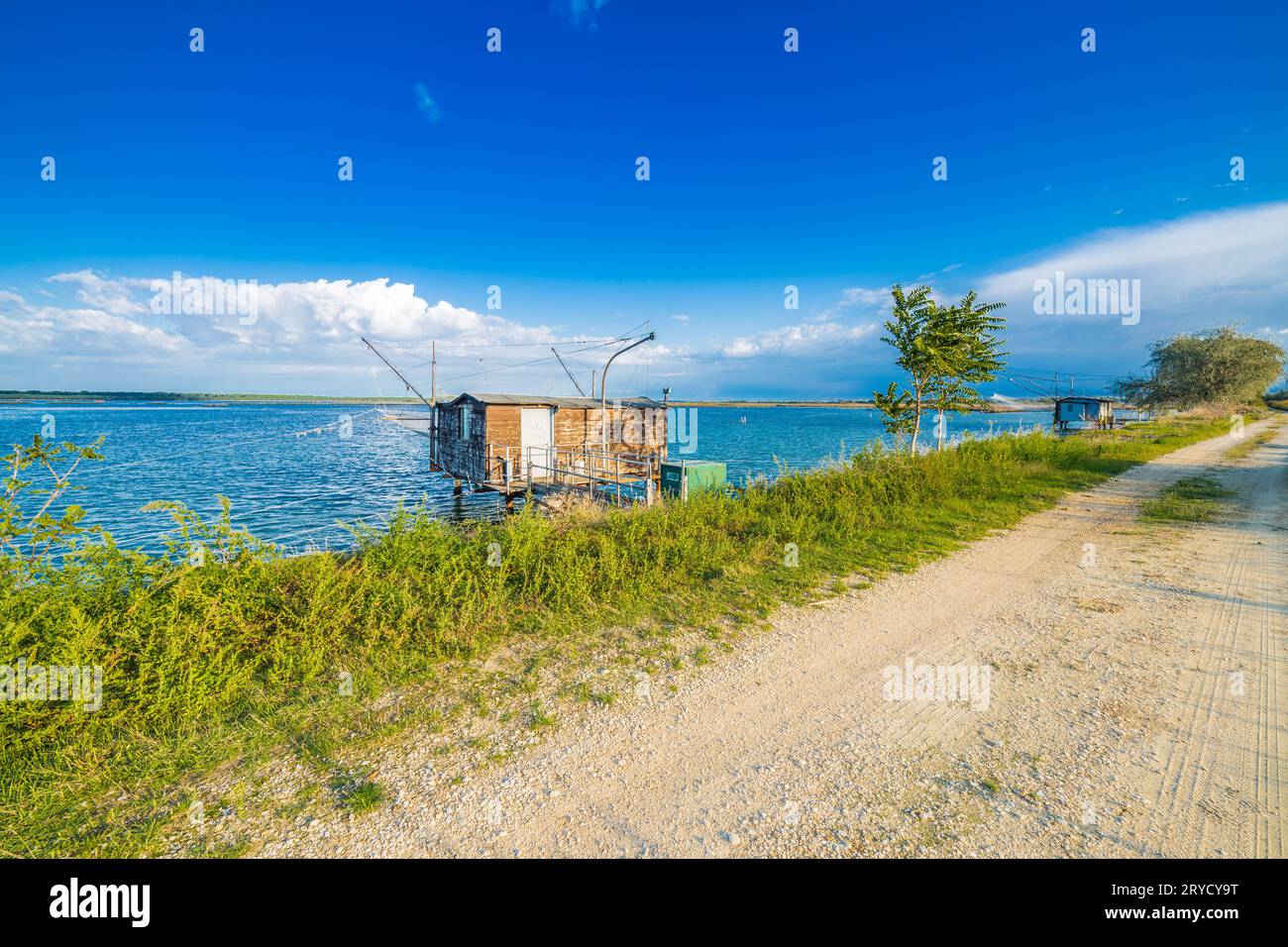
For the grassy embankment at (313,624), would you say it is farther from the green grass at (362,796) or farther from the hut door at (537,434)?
the hut door at (537,434)

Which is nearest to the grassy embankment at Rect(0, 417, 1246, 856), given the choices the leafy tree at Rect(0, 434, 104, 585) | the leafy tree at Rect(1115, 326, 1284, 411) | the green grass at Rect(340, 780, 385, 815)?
the green grass at Rect(340, 780, 385, 815)

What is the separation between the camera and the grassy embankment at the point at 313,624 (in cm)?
362

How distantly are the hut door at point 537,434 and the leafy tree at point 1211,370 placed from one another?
2170 inches

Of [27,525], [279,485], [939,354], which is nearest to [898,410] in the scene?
[939,354]

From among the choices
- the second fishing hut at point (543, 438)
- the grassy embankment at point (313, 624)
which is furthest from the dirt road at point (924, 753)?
the second fishing hut at point (543, 438)

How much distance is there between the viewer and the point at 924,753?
13.0ft

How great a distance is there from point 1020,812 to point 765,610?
354 cm

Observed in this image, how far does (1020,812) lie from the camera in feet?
10.8

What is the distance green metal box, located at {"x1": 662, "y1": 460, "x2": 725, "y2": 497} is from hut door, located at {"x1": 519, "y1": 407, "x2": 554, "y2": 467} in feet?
35.5

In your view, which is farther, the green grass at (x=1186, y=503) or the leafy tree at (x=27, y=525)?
the green grass at (x=1186, y=503)

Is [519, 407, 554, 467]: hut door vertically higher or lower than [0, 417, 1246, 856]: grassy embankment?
higher

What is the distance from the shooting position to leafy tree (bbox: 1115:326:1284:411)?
141ft

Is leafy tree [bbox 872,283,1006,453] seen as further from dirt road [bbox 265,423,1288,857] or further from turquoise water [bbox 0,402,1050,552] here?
dirt road [bbox 265,423,1288,857]
